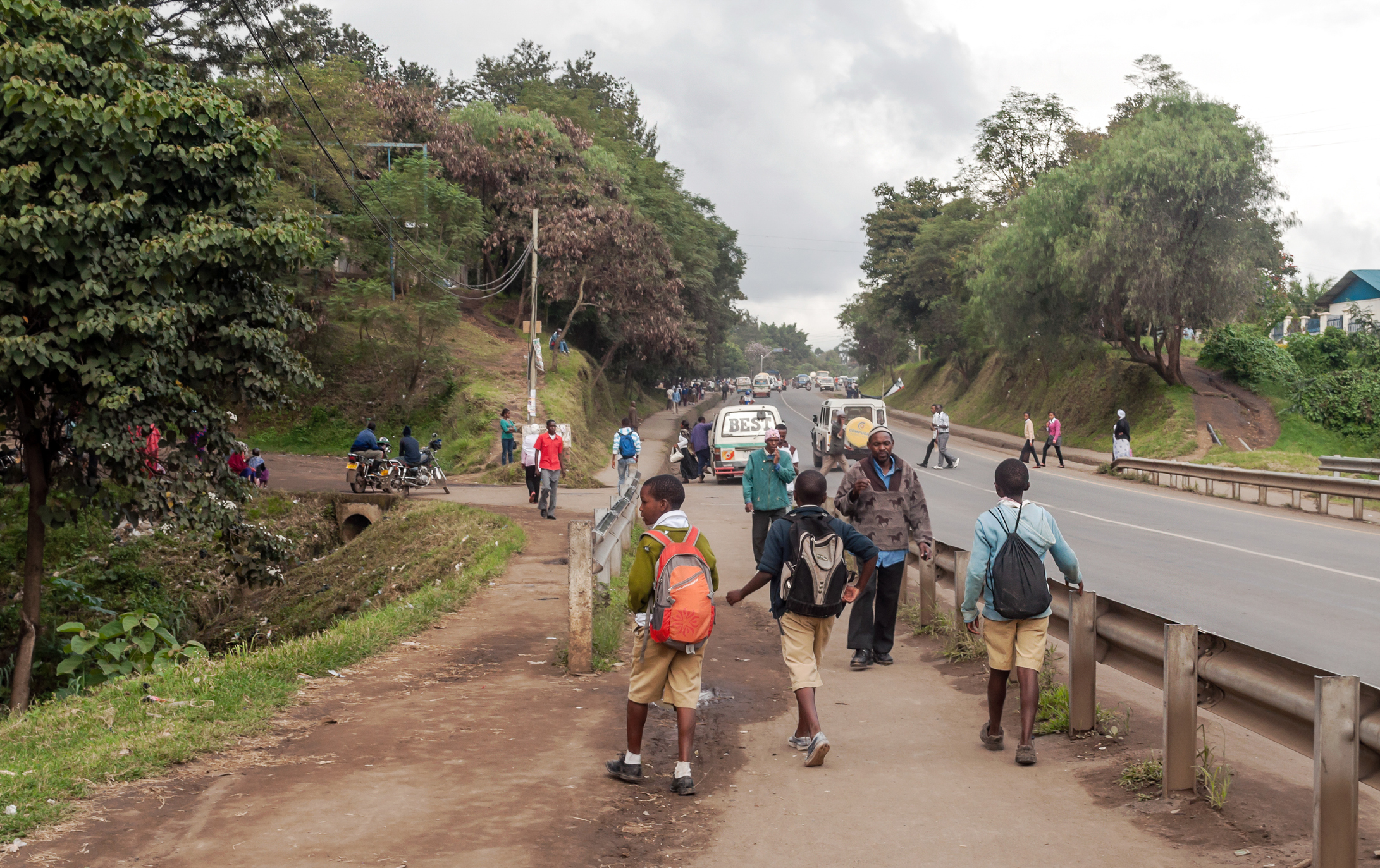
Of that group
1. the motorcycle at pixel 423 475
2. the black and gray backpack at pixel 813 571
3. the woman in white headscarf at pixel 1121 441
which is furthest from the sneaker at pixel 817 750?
the woman in white headscarf at pixel 1121 441

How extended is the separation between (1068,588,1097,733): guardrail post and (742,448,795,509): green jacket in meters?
4.68

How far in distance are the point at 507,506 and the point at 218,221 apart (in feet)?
35.6

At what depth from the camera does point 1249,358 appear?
37000mm

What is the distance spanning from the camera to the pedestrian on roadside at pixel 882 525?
27.3 feet

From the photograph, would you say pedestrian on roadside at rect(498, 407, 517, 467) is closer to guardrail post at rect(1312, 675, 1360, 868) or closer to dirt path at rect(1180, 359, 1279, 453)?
dirt path at rect(1180, 359, 1279, 453)

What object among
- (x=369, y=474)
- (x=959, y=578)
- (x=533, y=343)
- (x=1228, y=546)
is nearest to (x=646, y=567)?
(x=959, y=578)

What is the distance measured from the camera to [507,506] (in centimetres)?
2162

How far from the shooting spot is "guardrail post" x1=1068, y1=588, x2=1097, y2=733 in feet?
19.7

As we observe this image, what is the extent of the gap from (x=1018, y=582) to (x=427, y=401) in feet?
105

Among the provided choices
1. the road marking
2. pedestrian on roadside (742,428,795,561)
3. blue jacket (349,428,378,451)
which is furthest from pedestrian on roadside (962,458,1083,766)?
blue jacket (349,428,378,451)

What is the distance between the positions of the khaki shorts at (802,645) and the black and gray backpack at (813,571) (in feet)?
0.22

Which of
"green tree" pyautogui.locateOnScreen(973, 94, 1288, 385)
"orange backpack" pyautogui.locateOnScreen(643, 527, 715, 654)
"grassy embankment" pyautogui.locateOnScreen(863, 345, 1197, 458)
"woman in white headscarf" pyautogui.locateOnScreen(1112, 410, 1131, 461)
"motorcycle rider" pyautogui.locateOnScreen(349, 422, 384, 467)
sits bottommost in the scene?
"orange backpack" pyautogui.locateOnScreen(643, 527, 715, 654)

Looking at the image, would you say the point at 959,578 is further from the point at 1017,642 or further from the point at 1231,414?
the point at 1231,414

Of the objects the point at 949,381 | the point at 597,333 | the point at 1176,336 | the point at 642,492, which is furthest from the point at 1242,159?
the point at 949,381
